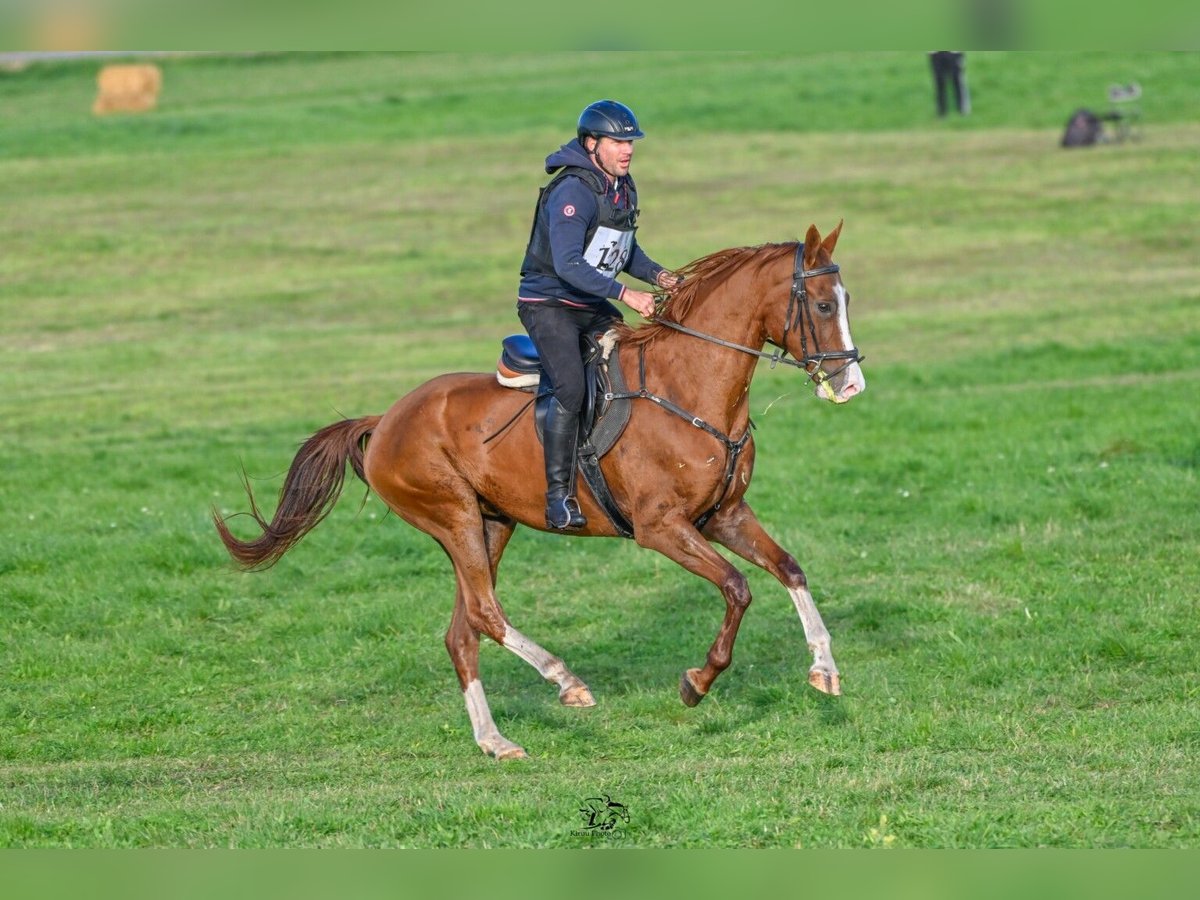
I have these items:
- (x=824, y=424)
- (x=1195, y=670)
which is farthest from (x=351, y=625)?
(x=824, y=424)

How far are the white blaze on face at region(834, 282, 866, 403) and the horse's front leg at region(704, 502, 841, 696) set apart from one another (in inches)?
38.8

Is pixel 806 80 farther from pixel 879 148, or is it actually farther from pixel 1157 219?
pixel 1157 219

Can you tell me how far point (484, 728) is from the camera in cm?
894

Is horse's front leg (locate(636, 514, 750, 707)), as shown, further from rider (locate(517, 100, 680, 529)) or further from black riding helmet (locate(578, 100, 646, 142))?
black riding helmet (locate(578, 100, 646, 142))

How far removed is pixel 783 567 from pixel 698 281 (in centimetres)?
165

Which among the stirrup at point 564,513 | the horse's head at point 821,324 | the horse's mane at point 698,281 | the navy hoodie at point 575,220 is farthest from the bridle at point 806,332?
the stirrup at point 564,513

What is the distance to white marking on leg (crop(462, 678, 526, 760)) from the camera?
345 inches

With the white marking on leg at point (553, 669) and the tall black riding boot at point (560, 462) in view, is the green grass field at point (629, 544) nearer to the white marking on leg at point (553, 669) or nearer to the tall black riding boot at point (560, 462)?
the white marking on leg at point (553, 669)

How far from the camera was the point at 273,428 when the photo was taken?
65.9ft

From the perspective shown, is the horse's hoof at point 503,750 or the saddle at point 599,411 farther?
the saddle at point 599,411

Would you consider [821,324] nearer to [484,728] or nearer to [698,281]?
[698,281]

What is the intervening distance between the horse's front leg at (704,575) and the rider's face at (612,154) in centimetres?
188

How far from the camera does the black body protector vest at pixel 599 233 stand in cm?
865

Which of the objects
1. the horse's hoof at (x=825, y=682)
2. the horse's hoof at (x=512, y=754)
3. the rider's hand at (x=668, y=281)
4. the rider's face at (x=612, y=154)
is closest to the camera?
the horse's hoof at (x=825, y=682)
